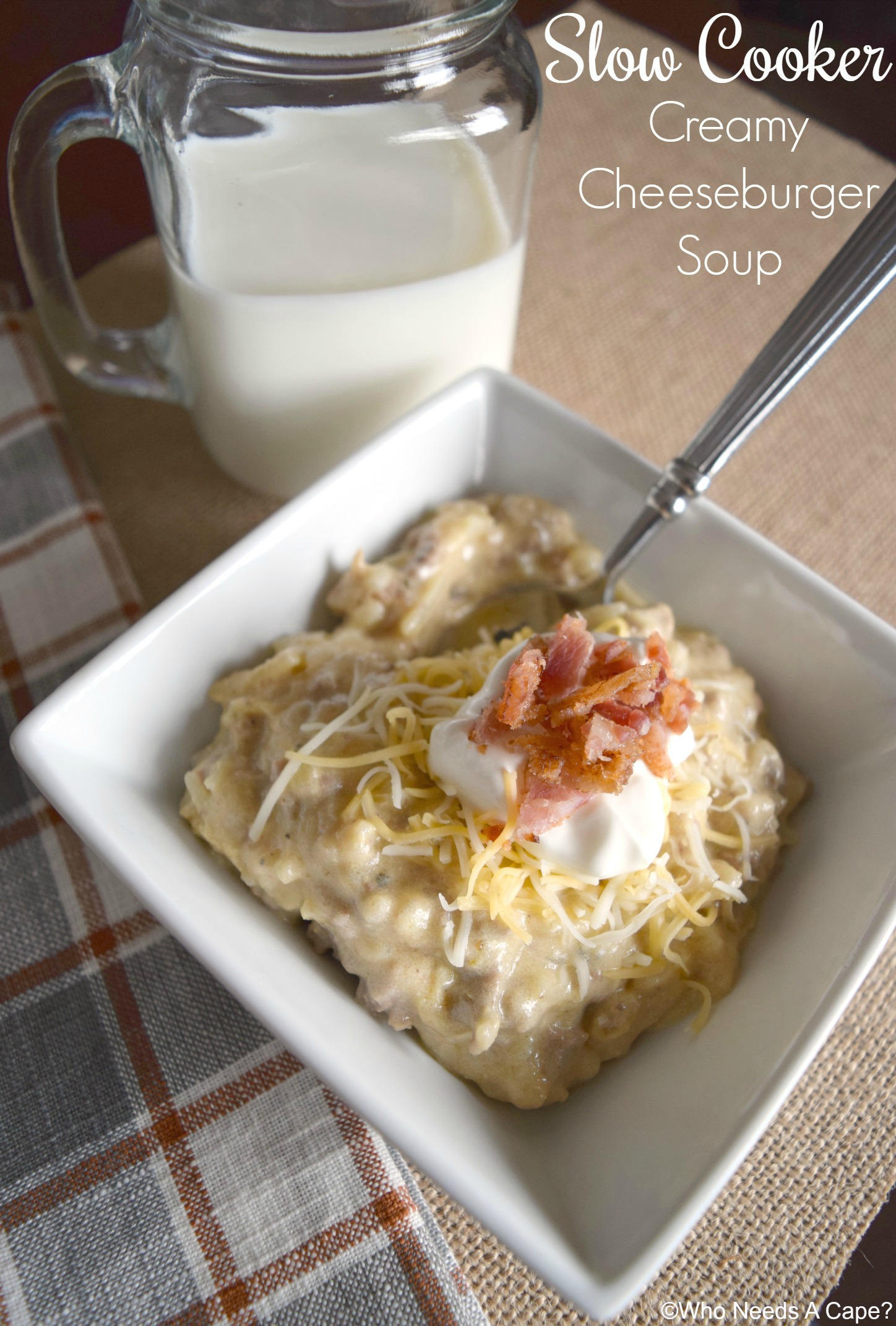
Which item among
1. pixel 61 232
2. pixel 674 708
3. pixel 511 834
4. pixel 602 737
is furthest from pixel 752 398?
pixel 61 232

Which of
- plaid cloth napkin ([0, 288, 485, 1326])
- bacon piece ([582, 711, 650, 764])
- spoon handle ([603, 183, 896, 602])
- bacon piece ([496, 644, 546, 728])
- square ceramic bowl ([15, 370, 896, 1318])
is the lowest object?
plaid cloth napkin ([0, 288, 485, 1326])

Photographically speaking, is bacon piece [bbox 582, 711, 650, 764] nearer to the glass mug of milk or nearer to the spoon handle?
the spoon handle

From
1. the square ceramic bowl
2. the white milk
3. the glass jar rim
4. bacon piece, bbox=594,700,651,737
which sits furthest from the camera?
the white milk

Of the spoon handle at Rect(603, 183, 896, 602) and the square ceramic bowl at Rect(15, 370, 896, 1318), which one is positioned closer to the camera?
the square ceramic bowl at Rect(15, 370, 896, 1318)

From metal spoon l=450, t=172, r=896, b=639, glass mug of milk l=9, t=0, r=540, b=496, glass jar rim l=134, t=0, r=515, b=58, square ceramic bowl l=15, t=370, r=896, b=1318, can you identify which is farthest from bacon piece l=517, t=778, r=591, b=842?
glass jar rim l=134, t=0, r=515, b=58

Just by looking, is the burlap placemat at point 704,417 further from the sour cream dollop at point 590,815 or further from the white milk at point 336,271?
the sour cream dollop at point 590,815

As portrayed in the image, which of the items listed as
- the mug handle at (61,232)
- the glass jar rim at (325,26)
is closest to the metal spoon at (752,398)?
the glass jar rim at (325,26)
